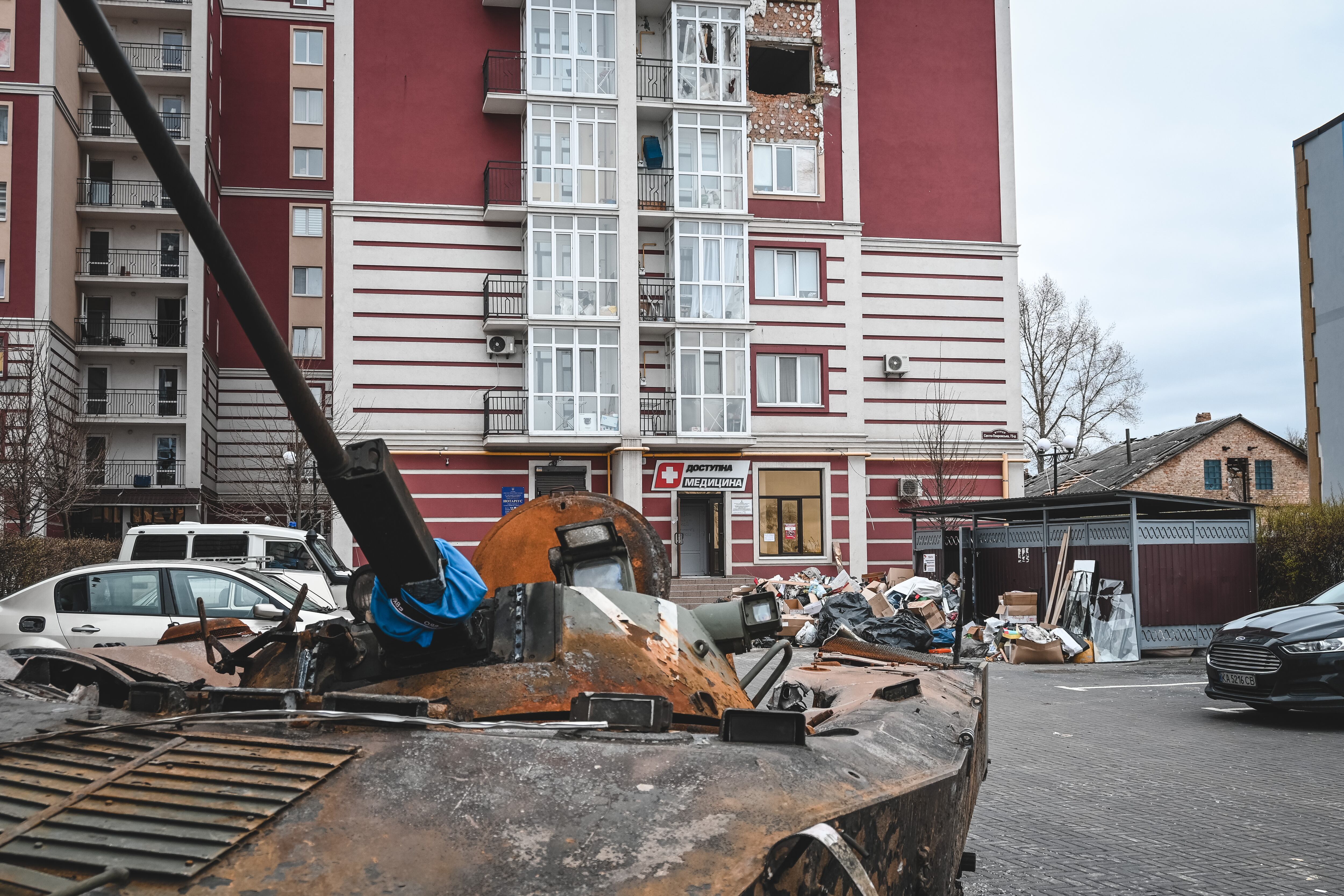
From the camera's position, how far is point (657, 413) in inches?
1164

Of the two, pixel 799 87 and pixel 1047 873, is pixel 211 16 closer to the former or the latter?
pixel 799 87

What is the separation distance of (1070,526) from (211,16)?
1258 inches

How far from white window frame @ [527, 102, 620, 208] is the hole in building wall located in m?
5.20

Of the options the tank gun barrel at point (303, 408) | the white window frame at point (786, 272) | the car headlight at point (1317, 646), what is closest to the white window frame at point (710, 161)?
the white window frame at point (786, 272)

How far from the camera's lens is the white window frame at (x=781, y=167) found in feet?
101

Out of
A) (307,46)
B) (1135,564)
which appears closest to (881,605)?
(1135,564)

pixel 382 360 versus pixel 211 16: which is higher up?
pixel 211 16

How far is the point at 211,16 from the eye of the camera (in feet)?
121

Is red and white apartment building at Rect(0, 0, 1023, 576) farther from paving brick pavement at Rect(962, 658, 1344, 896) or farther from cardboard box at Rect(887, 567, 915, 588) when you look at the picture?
paving brick pavement at Rect(962, 658, 1344, 896)

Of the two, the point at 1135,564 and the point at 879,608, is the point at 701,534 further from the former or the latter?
the point at 1135,564

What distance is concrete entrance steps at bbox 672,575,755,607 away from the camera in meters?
27.3

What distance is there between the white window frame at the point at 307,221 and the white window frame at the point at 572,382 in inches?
547

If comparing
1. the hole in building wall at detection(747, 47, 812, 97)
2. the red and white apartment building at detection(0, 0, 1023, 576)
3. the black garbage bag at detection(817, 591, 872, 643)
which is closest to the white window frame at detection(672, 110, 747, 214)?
the red and white apartment building at detection(0, 0, 1023, 576)

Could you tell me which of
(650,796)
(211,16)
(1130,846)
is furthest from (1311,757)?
(211,16)
